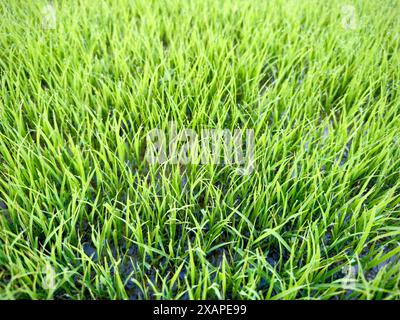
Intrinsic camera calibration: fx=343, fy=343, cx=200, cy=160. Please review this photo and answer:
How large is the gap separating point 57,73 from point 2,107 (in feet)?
0.86

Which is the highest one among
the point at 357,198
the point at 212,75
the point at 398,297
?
the point at 212,75

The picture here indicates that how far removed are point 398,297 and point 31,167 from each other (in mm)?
965

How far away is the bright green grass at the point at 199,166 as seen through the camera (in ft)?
2.70

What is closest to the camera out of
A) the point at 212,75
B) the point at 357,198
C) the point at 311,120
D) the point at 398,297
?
the point at 398,297

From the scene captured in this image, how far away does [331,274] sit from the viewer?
2.68ft

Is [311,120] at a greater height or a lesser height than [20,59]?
lesser

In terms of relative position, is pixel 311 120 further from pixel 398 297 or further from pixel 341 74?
pixel 398 297

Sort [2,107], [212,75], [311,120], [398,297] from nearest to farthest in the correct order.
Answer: [398,297]
[2,107]
[311,120]
[212,75]

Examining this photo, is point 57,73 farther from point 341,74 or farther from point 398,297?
point 398,297

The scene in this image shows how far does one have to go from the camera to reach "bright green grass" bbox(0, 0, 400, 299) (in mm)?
822

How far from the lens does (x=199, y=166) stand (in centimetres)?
103

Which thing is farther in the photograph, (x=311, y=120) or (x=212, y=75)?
(x=212, y=75)

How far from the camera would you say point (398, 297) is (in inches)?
30.7

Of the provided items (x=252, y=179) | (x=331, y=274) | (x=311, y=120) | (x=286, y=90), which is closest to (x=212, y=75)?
(x=286, y=90)
